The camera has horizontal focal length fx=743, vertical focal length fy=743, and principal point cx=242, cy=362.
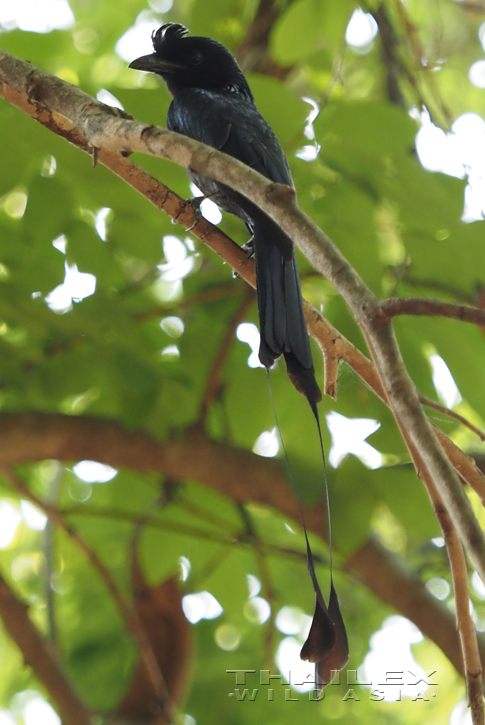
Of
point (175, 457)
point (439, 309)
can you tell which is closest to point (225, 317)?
point (175, 457)

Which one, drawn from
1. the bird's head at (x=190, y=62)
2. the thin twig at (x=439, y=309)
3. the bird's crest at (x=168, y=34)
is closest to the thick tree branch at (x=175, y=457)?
the bird's head at (x=190, y=62)

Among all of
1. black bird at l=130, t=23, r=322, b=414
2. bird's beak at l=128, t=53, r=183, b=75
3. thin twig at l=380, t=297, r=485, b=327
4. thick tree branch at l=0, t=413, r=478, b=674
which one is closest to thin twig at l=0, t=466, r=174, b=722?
thick tree branch at l=0, t=413, r=478, b=674

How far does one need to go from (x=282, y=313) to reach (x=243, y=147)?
829 mm

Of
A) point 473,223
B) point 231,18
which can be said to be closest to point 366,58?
point 231,18

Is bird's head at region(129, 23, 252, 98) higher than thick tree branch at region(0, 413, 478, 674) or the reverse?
higher

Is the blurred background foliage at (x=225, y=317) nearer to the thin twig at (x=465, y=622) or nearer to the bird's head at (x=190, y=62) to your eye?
the bird's head at (x=190, y=62)

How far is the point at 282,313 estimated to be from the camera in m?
1.53

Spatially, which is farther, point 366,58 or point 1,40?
point 366,58

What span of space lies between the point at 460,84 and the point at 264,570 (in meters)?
3.19

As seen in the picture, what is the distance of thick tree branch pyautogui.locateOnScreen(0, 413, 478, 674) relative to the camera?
8.84 feet

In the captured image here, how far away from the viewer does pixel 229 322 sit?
8.63 ft

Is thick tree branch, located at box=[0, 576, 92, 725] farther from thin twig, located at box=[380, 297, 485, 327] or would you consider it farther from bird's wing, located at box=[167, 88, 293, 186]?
thin twig, located at box=[380, 297, 485, 327]

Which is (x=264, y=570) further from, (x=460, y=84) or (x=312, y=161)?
(x=460, y=84)

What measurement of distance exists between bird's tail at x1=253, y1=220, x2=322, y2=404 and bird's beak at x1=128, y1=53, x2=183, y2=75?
129cm
